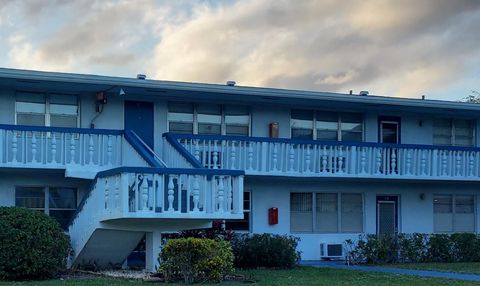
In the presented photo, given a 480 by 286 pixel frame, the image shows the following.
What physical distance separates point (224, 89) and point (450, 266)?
7.82 meters

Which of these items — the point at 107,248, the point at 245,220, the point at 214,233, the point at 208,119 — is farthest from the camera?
the point at 245,220

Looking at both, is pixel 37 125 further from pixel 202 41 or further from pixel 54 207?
pixel 202 41

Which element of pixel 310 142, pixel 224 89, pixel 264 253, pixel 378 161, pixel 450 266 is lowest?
pixel 450 266

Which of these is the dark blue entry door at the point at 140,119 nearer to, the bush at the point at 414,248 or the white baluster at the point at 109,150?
the white baluster at the point at 109,150

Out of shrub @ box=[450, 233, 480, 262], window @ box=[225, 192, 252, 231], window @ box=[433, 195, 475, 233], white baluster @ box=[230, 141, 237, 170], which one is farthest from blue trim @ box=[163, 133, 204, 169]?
window @ box=[433, 195, 475, 233]

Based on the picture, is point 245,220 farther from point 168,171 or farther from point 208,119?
point 168,171

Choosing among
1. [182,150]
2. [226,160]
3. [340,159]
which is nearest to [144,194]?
[182,150]

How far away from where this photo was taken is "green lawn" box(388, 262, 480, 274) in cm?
2172

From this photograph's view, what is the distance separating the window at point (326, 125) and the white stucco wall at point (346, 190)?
1428 mm

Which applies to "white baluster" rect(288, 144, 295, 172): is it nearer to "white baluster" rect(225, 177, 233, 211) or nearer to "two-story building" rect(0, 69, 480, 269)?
"two-story building" rect(0, 69, 480, 269)

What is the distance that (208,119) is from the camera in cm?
2462

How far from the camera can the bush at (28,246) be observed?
17.2 metres

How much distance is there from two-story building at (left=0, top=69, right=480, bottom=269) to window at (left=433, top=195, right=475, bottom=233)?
5 cm

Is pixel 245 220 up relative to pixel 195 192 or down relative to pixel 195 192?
down
